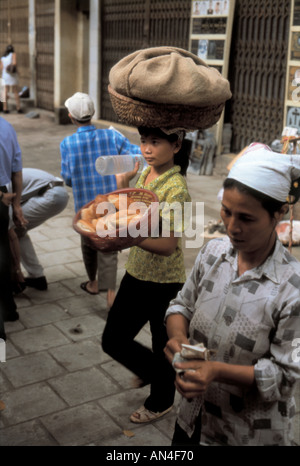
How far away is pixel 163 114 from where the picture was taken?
2.72m

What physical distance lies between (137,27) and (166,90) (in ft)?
32.8

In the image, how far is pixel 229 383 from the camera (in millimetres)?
1828

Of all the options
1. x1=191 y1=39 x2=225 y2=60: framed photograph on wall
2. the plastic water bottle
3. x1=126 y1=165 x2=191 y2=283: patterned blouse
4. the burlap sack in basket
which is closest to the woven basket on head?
the burlap sack in basket

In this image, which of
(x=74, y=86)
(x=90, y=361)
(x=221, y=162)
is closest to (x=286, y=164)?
(x=90, y=361)

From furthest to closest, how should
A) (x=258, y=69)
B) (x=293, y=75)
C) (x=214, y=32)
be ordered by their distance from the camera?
1. (x=214, y=32)
2. (x=258, y=69)
3. (x=293, y=75)

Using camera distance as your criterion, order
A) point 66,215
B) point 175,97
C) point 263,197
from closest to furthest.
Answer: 1. point 263,197
2. point 175,97
3. point 66,215

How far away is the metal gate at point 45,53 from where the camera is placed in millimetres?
15406

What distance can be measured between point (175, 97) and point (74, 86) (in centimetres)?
1307

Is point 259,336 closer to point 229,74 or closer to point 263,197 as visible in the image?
point 263,197

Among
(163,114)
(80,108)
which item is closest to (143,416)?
(163,114)

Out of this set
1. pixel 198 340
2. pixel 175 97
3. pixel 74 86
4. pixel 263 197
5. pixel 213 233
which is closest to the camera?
pixel 263 197

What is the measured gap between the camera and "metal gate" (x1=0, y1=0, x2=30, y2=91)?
17266 mm

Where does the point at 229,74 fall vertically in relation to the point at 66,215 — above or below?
above

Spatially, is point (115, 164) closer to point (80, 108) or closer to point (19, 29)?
point (80, 108)
